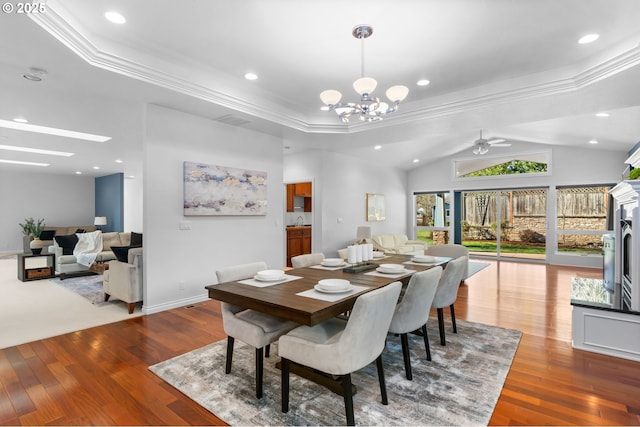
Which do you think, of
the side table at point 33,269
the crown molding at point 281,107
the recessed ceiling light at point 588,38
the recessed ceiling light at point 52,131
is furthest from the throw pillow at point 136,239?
the recessed ceiling light at point 588,38

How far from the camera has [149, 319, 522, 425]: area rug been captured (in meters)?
1.98

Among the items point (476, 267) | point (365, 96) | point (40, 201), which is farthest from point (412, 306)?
point (40, 201)

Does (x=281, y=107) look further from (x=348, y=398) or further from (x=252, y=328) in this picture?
(x=348, y=398)

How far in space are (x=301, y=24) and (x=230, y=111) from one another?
1779 millimetres

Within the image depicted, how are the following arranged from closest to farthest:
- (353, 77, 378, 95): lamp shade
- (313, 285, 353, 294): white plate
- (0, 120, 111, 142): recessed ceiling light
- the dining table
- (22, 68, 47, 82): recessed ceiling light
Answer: the dining table
(313, 285, 353, 294): white plate
(353, 77, 378, 95): lamp shade
(22, 68, 47, 82): recessed ceiling light
(0, 120, 111, 142): recessed ceiling light

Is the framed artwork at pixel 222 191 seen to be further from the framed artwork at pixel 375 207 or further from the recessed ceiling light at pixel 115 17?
the framed artwork at pixel 375 207

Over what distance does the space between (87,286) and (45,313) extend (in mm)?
1504

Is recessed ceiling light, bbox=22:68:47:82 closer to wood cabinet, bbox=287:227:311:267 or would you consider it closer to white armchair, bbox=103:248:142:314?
white armchair, bbox=103:248:142:314

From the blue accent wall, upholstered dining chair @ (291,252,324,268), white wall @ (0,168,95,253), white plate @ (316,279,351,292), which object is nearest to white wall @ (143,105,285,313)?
upholstered dining chair @ (291,252,324,268)

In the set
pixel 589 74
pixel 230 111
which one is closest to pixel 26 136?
pixel 230 111

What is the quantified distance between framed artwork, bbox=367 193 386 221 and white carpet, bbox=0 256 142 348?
18.6 feet

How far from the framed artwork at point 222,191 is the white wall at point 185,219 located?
10 centimetres

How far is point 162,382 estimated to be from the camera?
238cm

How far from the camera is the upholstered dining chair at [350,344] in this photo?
5.88ft
